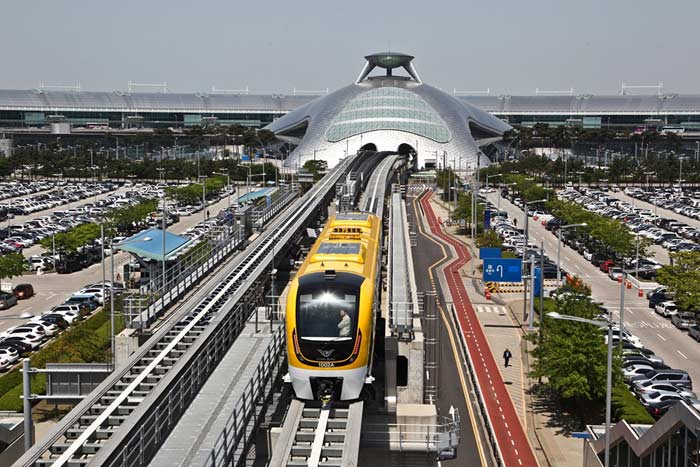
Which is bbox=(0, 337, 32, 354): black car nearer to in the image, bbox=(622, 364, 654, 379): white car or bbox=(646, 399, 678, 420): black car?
bbox=(622, 364, 654, 379): white car

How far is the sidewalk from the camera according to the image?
94.8ft

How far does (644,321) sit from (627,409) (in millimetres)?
19219

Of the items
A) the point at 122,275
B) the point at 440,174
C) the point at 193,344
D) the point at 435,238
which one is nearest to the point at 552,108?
the point at 440,174

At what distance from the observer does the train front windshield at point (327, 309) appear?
20344 mm

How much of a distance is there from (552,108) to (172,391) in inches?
7007

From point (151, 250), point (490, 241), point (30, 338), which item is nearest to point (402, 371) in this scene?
point (30, 338)

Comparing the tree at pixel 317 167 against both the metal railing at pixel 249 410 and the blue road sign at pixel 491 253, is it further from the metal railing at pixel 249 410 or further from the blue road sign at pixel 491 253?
the metal railing at pixel 249 410

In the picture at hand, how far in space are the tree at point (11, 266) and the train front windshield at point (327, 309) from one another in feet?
116

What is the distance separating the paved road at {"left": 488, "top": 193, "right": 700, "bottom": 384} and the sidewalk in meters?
5.84

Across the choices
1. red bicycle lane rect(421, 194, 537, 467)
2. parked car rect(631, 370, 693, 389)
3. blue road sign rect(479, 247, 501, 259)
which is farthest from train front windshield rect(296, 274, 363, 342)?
blue road sign rect(479, 247, 501, 259)

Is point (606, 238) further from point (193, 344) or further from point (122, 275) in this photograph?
point (193, 344)

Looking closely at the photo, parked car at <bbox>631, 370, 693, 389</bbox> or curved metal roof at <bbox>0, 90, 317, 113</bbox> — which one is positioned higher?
curved metal roof at <bbox>0, 90, 317, 113</bbox>

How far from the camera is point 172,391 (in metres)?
21.2

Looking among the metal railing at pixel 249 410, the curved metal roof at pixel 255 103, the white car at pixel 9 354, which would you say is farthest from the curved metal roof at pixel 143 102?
the metal railing at pixel 249 410
